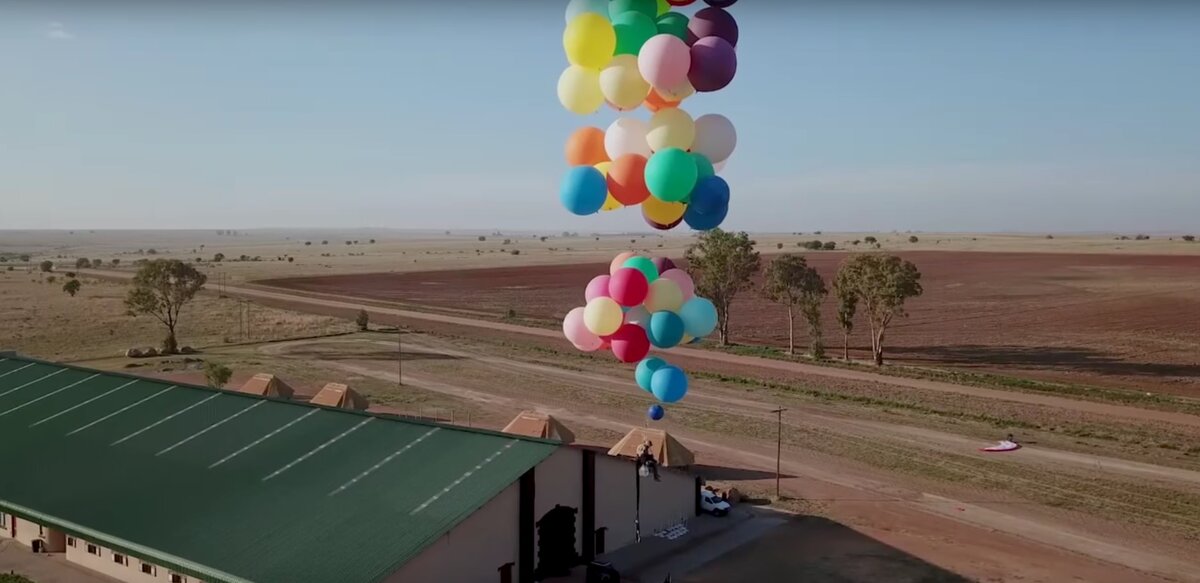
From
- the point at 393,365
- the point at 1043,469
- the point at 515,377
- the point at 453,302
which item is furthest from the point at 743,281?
the point at 453,302

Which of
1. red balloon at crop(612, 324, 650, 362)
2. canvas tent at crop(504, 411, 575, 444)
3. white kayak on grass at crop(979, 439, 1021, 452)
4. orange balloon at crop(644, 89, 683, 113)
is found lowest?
white kayak on grass at crop(979, 439, 1021, 452)

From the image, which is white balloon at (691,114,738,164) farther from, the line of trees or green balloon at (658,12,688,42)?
the line of trees

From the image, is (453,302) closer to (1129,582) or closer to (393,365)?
(393,365)

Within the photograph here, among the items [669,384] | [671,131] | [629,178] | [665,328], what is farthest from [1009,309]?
[629,178]

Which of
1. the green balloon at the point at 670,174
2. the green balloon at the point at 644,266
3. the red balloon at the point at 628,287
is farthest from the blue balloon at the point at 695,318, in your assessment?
the green balloon at the point at 670,174

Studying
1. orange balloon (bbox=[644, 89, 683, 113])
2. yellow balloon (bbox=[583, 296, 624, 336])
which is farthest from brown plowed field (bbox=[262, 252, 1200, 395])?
orange balloon (bbox=[644, 89, 683, 113])

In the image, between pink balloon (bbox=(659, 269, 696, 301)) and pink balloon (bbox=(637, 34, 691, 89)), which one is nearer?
pink balloon (bbox=(637, 34, 691, 89))

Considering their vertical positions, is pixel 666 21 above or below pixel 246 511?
above

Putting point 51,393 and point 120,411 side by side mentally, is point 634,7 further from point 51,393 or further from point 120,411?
point 51,393
